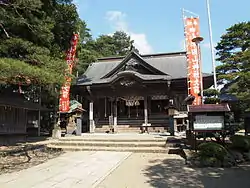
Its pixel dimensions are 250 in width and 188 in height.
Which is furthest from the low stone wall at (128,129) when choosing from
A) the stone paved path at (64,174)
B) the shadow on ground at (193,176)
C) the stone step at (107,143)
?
the shadow on ground at (193,176)

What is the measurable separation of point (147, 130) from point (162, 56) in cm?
831

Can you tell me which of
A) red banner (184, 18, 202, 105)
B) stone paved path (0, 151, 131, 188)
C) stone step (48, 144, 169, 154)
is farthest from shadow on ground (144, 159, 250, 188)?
red banner (184, 18, 202, 105)

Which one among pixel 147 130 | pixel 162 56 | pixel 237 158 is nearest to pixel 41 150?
pixel 237 158

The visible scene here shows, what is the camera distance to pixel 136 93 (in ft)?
73.8

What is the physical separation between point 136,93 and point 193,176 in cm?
1537

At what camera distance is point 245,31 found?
101ft

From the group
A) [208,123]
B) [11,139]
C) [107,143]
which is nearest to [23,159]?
[107,143]

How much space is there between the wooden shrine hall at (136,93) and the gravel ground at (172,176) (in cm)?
1231

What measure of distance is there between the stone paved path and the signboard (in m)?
3.37

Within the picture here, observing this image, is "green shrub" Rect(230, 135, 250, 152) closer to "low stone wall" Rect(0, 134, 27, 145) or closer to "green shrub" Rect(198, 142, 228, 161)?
"green shrub" Rect(198, 142, 228, 161)

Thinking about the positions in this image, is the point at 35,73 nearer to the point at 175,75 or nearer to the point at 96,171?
the point at 96,171

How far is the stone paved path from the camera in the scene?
21.4ft

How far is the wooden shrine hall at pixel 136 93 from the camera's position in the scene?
70.9ft

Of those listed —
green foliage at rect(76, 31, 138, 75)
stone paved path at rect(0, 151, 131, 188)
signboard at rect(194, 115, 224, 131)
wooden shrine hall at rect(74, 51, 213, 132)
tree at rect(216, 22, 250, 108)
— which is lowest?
stone paved path at rect(0, 151, 131, 188)
